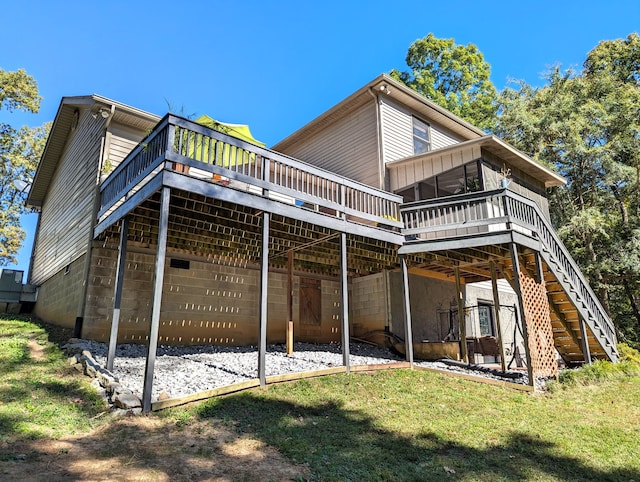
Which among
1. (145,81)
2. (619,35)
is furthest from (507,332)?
(145,81)

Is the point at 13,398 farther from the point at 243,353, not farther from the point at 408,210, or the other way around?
the point at 408,210

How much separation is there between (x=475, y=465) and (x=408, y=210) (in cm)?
663

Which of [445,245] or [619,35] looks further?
[619,35]

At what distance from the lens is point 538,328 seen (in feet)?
28.7

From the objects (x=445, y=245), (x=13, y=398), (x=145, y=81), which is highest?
(x=145, y=81)

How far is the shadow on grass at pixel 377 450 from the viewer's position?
13.9ft

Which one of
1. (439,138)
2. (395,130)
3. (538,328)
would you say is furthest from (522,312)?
(439,138)

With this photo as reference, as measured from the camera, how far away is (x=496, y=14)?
1750 centimetres

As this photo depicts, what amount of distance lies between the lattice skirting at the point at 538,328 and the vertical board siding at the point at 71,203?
33.4 ft

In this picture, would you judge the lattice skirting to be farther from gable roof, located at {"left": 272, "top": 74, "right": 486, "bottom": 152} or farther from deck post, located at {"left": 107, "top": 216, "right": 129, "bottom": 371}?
deck post, located at {"left": 107, "top": 216, "right": 129, "bottom": 371}

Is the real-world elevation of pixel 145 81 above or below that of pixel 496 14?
above

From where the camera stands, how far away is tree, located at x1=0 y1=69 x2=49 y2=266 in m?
22.1

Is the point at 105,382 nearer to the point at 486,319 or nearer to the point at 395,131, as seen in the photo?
the point at 395,131

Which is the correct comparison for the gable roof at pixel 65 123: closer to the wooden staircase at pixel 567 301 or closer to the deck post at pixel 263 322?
the deck post at pixel 263 322
